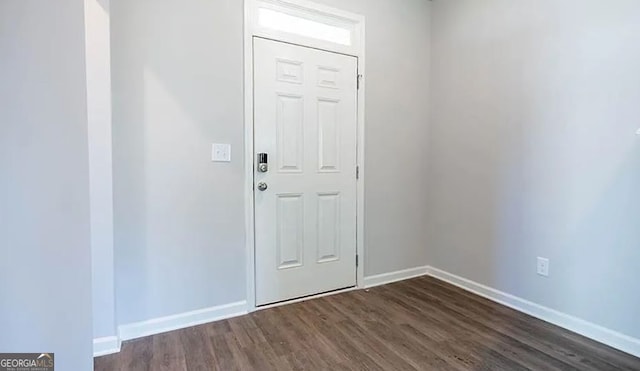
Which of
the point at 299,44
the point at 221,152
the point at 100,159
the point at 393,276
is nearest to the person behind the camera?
the point at 100,159

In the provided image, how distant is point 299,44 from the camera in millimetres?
2529

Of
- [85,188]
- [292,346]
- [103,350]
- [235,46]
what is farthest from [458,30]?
[103,350]

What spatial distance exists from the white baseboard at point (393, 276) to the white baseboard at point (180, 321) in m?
1.11

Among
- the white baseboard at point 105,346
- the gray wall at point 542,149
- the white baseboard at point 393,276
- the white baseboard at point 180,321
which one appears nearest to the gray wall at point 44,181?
the white baseboard at point 105,346

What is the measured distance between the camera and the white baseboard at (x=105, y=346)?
187 centimetres

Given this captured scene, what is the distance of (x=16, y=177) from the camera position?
0.78 m

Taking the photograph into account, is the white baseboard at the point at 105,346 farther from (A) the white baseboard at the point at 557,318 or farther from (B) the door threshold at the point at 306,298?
(A) the white baseboard at the point at 557,318

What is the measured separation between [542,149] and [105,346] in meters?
2.98

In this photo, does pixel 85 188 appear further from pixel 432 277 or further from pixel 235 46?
pixel 432 277

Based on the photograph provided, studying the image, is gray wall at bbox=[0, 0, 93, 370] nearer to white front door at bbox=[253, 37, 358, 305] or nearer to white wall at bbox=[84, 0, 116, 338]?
white wall at bbox=[84, 0, 116, 338]

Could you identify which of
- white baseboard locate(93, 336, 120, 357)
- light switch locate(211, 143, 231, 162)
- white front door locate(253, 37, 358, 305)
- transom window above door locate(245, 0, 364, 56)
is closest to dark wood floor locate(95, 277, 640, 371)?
white baseboard locate(93, 336, 120, 357)

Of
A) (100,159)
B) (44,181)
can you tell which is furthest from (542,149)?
(100,159)

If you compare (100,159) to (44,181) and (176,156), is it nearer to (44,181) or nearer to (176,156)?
(176,156)

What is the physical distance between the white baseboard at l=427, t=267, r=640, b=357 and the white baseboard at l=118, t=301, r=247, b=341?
1.86 m
